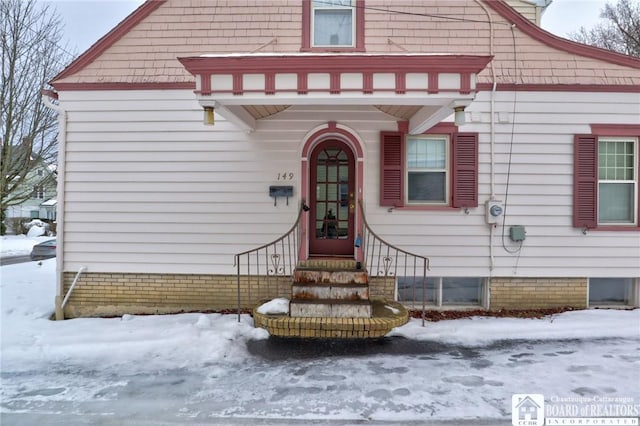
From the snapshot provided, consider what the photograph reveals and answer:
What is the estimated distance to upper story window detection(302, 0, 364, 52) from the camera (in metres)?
5.97

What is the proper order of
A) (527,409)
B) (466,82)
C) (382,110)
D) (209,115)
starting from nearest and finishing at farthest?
(527,409) → (466,82) → (209,115) → (382,110)

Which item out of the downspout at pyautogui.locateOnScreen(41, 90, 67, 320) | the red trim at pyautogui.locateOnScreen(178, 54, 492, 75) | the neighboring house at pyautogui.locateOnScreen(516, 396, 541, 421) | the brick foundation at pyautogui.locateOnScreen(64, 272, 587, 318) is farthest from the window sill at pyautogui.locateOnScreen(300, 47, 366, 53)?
the neighboring house at pyautogui.locateOnScreen(516, 396, 541, 421)

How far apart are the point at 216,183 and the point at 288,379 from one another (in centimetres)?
339

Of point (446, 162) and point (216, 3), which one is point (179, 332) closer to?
point (446, 162)

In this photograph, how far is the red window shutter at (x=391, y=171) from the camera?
5.79 meters

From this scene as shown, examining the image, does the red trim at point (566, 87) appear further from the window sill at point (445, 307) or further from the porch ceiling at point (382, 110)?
the window sill at point (445, 307)

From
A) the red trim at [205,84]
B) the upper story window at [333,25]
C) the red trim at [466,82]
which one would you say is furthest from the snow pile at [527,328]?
the upper story window at [333,25]

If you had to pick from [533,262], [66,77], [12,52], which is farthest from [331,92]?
[12,52]

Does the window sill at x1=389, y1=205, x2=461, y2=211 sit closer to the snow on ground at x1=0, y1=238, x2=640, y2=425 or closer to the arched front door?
the arched front door

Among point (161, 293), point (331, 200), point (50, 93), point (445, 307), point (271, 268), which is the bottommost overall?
point (445, 307)

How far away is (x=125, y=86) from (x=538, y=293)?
753cm

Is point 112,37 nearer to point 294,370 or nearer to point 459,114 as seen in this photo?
point 459,114

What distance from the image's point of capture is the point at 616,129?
584cm

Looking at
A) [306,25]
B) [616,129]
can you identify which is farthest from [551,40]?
[306,25]
